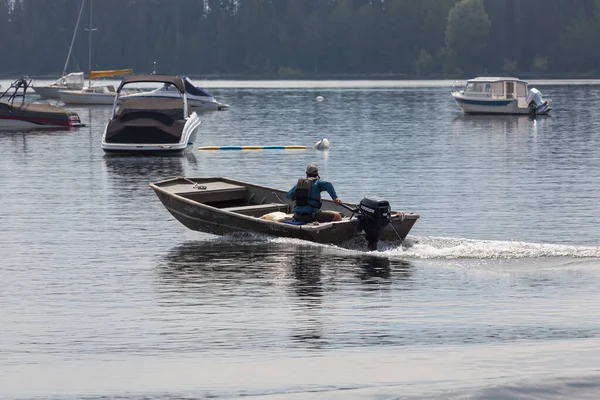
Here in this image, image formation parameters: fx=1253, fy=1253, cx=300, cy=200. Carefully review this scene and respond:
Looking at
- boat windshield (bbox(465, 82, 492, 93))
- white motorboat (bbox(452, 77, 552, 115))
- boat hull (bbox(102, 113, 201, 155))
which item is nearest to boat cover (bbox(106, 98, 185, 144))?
boat hull (bbox(102, 113, 201, 155))

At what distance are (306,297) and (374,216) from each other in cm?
409

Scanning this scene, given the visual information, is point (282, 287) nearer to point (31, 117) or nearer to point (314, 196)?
point (314, 196)

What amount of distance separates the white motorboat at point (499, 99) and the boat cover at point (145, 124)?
4413 cm

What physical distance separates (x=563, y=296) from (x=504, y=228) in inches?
374

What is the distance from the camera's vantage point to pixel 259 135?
75438mm

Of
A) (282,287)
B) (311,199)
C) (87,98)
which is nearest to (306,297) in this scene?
(282,287)

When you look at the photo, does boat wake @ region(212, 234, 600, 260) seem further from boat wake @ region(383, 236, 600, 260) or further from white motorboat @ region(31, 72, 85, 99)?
white motorboat @ region(31, 72, 85, 99)

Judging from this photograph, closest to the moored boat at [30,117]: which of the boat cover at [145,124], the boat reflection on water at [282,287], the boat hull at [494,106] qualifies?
the boat cover at [145,124]

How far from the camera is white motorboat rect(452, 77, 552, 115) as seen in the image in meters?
97.4

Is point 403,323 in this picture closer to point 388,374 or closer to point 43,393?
point 388,374

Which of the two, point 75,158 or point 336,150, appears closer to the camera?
point 75,158

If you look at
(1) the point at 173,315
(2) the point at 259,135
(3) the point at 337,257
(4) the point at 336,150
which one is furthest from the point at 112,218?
(2) the point at 259,135

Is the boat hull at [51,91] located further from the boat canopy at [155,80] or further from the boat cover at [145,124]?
the boat cover at [145,124]

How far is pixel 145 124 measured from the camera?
56094 millimetres
